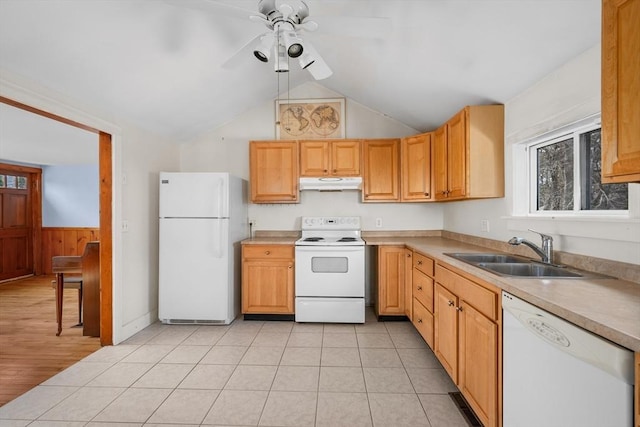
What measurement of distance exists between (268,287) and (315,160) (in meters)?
1.54

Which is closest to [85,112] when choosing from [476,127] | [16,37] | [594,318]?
[16,37]

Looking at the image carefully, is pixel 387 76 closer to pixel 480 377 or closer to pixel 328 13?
A: pixel 328 13

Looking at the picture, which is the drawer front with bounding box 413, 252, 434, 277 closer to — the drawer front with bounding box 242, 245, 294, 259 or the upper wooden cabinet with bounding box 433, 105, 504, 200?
the upper wooden cabinet with bounding box 433, 105, 504, 200

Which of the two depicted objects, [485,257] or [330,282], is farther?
[330,282]

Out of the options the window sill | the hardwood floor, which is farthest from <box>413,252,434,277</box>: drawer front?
the hardwood floor

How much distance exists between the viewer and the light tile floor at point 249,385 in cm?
178

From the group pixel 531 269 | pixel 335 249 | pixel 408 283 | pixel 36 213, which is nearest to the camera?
pixel 531 269

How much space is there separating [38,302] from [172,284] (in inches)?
97.0

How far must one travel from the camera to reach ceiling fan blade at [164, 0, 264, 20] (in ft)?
4.80

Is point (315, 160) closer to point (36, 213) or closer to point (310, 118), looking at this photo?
point (310, 118)

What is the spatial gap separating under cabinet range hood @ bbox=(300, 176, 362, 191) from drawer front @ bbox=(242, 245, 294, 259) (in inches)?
30.6

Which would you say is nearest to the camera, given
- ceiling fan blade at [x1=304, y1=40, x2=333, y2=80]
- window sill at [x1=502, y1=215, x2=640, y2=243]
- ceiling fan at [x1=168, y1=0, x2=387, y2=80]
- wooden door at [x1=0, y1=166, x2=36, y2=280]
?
window sill at [x1=502, y1=215, x2=640, y2=243]

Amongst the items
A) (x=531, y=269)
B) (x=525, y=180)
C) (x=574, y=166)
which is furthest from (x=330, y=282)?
(x=574, y=166)

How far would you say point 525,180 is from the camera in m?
2.30
